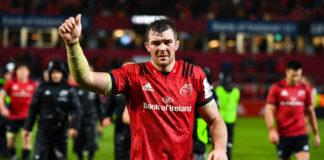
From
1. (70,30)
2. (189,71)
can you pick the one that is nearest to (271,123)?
(189,71)

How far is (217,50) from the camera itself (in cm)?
3481

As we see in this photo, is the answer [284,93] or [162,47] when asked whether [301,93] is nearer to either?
[284,93]

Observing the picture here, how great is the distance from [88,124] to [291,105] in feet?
15.9

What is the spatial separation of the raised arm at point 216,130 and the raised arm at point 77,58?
98cm

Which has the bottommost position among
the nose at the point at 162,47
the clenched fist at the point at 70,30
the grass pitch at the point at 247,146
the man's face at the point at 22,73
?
the grass pitch at the point at 247,146

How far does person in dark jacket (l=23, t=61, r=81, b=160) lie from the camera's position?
7.92 metres

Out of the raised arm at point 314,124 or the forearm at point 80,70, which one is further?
the raised arm at point 314,124

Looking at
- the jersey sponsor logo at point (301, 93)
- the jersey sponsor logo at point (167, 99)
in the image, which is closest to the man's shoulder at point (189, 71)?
the jersey sponsor logo at point (167, 99)

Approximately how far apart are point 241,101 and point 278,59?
690cm

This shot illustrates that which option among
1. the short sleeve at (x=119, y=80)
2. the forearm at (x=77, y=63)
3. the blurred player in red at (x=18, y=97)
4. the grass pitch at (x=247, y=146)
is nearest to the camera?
the forearm at (x=77, y=63)

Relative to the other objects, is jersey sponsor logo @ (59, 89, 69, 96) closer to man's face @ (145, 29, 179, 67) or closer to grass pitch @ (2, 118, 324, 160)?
grass pitch @ (2, 118, 324, 160)

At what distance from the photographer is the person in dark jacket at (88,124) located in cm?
1071

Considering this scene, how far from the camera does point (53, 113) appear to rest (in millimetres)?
8078

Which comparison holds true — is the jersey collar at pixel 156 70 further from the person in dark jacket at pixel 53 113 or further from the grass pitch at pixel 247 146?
the grass pitch at pixel 247 146
